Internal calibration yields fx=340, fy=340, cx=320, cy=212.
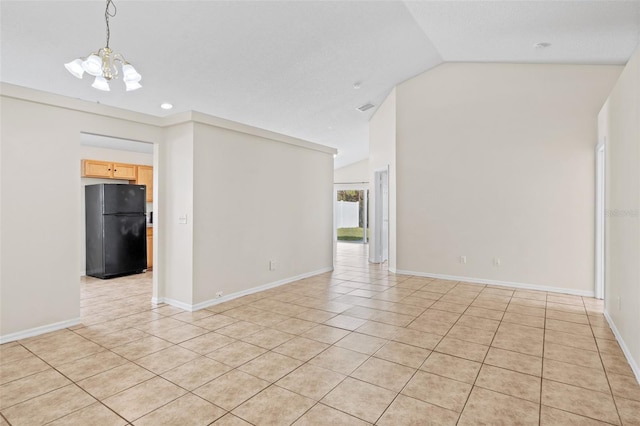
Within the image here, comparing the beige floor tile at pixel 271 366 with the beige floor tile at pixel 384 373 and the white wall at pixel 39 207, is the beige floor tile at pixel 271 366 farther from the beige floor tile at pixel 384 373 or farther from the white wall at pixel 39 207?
the white wall at pixel 39 207

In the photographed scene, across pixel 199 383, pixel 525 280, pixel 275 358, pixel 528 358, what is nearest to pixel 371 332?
pixel 275 358

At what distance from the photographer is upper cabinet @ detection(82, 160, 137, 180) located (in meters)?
5.95

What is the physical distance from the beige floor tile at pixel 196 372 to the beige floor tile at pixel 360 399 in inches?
34.2

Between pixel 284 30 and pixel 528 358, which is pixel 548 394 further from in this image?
pixel 284 30

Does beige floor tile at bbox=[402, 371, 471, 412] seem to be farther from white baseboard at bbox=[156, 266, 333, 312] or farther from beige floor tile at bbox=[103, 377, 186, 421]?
white baseboard at bbox=[156, 266, 333, 312]

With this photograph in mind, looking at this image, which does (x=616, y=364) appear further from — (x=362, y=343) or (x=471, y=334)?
(x=362, y=343)

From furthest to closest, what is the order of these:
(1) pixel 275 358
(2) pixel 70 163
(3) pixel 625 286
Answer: (2) pixel 70 163
(3) pixel 625 286
(1) pixel 275 358

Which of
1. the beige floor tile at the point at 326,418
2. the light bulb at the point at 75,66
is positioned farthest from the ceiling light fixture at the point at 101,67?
the beige floor tile at the point at 326,418

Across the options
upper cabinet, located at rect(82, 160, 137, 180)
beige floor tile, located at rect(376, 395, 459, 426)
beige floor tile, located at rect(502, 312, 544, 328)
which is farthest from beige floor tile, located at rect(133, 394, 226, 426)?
upper cabinet, located at rect(82, 160, 137, 180)

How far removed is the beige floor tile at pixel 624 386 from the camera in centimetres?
223

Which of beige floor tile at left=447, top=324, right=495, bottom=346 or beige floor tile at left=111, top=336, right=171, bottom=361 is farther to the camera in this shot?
beige floor tile at left=447, top=324, right=495, bottom=346

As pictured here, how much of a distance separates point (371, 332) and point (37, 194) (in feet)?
11.4

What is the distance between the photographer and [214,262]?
4.29 metres

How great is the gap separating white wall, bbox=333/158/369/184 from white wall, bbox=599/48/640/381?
8433 millimetres
